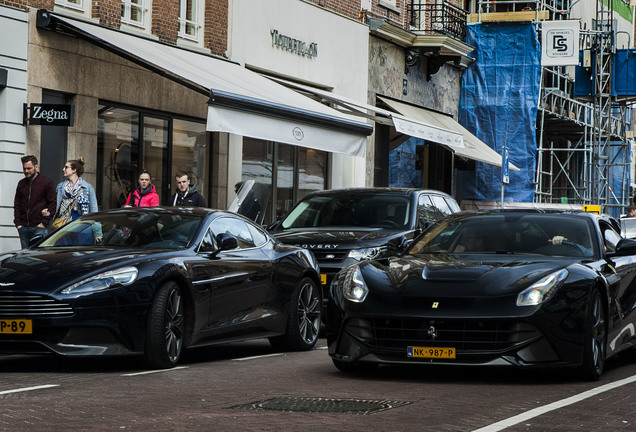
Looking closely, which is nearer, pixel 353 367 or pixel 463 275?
pixel 463 275

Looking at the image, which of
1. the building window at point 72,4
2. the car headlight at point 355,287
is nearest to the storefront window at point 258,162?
the building window at point 72,4

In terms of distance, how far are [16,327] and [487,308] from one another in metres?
3.70

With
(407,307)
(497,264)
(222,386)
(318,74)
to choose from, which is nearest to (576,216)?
(497,264)

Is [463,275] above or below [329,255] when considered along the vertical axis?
above

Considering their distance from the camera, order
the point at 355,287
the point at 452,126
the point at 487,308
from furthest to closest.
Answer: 1. the point at 452,126
2. the point at 355,287
3. the point at 487,308

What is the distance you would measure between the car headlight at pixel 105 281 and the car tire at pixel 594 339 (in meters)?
3.59

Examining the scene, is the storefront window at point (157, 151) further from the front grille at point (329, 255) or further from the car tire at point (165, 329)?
the car tire at point (165, 329)

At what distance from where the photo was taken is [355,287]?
391 inches

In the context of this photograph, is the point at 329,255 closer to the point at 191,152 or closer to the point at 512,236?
the point at 512,236

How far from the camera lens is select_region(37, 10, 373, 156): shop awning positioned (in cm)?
1878

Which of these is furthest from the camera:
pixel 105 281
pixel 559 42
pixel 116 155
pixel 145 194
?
pixel 559 42

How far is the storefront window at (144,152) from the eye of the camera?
21.7 meters

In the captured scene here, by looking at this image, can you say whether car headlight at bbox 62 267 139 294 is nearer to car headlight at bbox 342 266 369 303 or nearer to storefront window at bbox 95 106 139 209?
car headlight at bbox 342 266 369 303

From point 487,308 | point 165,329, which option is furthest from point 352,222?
point 487,308
